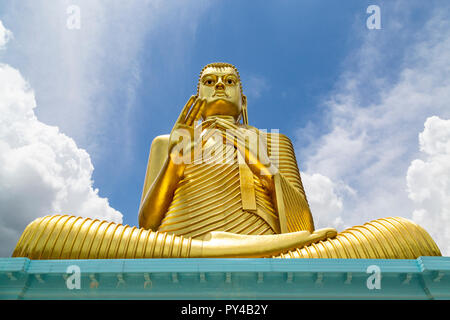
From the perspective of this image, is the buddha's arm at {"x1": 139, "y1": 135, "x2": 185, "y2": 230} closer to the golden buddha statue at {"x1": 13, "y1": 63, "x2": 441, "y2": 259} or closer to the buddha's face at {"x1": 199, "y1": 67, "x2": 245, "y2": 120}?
the golden buddha statue at {"x1": 13, "y1": 63, "x2": 441, "y2": 259}

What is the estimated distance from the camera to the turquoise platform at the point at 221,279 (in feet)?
7.41

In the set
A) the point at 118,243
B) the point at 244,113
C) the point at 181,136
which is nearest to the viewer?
the point at 118,243

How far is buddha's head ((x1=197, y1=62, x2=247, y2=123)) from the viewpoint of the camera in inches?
219

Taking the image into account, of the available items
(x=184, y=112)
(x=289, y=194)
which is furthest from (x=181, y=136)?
(x=289, y=194)

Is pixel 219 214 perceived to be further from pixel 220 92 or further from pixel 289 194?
pixel 220 92

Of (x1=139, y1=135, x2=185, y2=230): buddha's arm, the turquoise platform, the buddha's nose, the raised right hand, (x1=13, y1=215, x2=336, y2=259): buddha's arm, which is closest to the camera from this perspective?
the turquoise platform

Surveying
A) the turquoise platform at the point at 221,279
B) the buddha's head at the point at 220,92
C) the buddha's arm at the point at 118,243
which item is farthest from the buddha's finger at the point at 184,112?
the turquoise platform at the point at 221,279

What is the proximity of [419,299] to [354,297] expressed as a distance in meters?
0.38

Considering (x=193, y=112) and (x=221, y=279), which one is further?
(x=193, y=112)

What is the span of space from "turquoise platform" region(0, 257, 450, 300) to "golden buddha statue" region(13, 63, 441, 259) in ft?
1.42

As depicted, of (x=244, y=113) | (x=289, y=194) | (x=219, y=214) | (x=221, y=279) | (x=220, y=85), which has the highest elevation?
(x=220, y=85)

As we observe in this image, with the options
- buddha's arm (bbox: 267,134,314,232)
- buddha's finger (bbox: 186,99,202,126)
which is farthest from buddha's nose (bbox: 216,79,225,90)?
buddha's finger (bbox: 186,99,202,126)

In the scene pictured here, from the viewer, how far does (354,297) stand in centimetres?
228

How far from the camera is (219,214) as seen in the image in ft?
13.6
